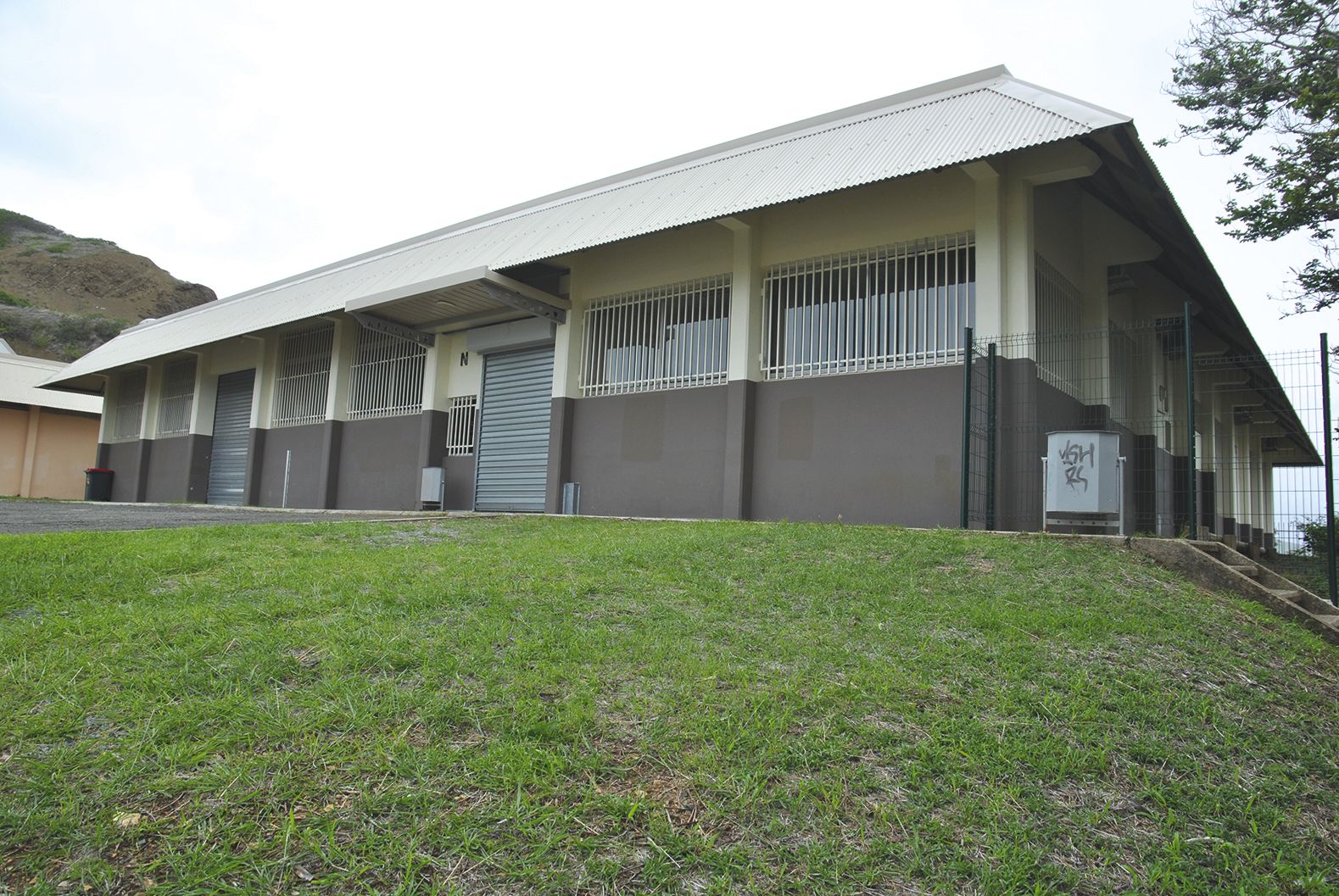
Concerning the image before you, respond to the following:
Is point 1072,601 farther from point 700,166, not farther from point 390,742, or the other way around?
point 700,166

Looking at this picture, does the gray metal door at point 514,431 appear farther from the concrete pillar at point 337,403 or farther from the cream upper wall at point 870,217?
the cream upper wall at point 870,217

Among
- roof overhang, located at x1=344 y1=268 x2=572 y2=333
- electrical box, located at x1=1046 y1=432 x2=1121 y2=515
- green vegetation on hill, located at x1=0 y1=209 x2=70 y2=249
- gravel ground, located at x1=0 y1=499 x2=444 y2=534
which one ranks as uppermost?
green vegetation on hill, located at x1=0 y1=209 x2=70 y2=249

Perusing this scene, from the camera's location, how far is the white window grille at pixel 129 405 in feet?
85.7

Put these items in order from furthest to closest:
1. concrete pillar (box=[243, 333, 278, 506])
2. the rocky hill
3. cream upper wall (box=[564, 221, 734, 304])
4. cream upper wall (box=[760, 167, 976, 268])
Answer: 1. the rocky hill
2. concrete pillar (box=[243, 333, 278, 506])
3. cream upper wall (box=[564, 221, 734, 304])
4. cream upper wall (box=[760, 167, 976, 268])

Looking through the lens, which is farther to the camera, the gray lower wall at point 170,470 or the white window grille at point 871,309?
the gray lower wall at point 170,470

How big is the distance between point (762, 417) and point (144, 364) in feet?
67.7

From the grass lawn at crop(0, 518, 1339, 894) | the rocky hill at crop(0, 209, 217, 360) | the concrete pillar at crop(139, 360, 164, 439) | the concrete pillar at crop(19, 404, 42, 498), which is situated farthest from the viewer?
the rocky hill at crop(0, 209, 217, 360)

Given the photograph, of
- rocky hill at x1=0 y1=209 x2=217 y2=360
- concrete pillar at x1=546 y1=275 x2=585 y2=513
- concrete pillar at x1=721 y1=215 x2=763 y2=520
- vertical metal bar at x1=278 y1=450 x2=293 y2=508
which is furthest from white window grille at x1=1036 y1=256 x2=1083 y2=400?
rocky hill at x1=0 y1=209 x2=217 y2=360

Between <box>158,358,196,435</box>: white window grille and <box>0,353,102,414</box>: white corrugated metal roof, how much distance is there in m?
7.09

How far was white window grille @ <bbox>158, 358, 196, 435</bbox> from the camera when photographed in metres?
24.0

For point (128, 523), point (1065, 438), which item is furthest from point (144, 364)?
point (1065, 438)

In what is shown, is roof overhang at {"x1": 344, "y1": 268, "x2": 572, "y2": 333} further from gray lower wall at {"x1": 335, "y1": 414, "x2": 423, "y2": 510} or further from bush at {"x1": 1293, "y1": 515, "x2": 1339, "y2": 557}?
bush at {"x1": 1293, "y1": 515, "x2": 1339, "y2": 557}

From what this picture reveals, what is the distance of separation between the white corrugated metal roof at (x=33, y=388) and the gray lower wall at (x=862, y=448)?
2739 cm

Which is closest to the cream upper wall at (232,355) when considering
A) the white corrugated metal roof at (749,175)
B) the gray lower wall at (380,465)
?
the white corrugated metal roof at (749,175)
